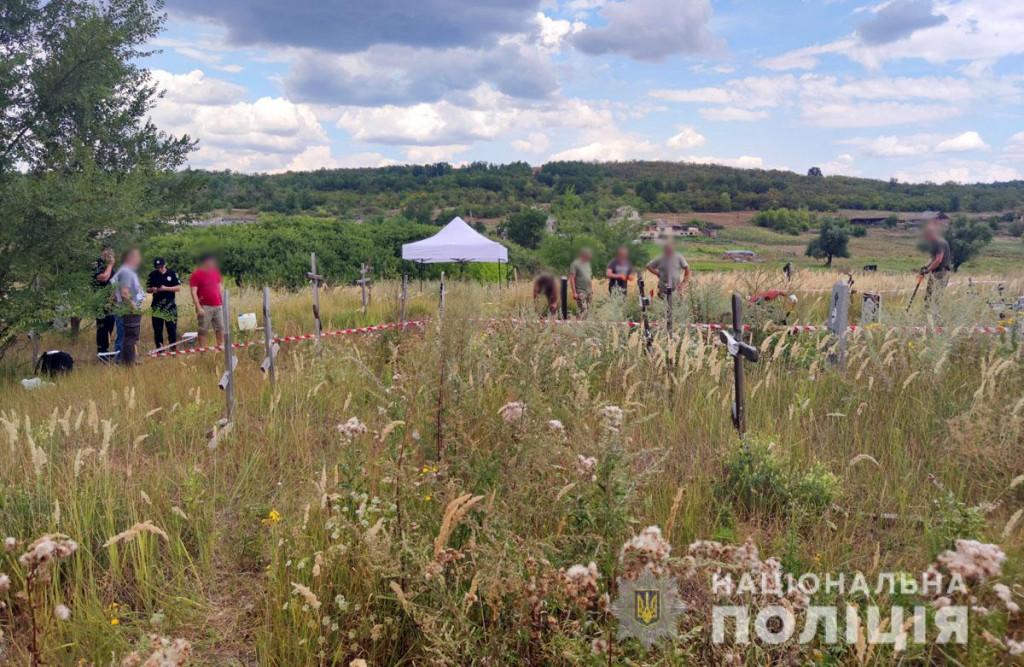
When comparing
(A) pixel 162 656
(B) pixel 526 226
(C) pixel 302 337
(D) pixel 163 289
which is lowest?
(A) pixel 162 656

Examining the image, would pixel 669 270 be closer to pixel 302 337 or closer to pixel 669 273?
pixel 669 273

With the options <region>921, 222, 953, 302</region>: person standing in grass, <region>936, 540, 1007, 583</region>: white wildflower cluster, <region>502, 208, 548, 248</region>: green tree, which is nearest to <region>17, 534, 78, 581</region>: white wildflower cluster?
<region>936, 540, 1007, 583</region>: white wildflower cluster

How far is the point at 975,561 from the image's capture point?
2002mm

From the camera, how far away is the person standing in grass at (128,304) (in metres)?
9.19

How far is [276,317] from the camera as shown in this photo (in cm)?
1312

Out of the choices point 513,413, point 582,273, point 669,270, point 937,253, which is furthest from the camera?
point 937,253

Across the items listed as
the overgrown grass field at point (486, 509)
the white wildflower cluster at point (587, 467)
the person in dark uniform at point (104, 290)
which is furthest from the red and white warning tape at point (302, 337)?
the white wildflower cluster at point (587, 467)

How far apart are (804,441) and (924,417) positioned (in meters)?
0.96

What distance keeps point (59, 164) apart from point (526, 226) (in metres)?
34.8

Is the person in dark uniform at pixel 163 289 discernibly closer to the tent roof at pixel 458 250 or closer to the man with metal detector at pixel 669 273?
the man with metal detector at pixel 669 273

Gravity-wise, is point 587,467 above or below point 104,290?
below

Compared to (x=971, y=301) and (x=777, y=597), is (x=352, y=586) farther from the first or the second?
(x=971, y=301)

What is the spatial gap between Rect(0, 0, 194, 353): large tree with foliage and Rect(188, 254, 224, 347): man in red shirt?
3.36ft

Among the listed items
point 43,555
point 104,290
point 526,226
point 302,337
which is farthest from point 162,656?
point 526,226
